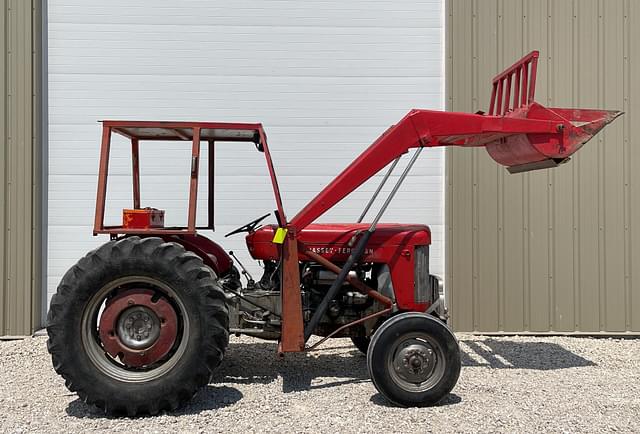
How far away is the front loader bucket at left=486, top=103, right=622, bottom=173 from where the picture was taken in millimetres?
5500

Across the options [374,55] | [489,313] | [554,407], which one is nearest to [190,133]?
[374,55]

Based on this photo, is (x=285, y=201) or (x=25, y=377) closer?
(x=25, y=377)

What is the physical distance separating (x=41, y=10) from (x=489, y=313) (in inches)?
276

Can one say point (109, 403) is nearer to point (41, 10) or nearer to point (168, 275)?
point (168, 275)

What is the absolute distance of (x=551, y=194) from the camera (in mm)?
8047

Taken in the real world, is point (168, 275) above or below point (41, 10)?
below

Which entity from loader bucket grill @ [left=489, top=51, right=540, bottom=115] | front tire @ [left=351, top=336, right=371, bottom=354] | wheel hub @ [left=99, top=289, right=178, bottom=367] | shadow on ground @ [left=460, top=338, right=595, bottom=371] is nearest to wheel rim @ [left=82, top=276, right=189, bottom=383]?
wheel hub @ [left=99, top=289, right=178, bottom=367]

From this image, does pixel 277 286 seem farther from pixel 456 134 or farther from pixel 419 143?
pixel 456 134

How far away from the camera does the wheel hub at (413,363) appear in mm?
5078

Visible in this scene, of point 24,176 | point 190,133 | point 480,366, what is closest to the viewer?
point 190,133

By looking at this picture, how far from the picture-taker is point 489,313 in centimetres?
801

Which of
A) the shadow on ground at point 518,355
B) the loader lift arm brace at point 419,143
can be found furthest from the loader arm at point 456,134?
the shadow on ground at point 518,355

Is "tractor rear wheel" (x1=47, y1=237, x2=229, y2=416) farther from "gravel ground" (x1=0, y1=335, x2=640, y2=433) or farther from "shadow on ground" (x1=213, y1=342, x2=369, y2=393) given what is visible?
"shadow on ground" (x1=213, y1=342, x2=369, y2=393)

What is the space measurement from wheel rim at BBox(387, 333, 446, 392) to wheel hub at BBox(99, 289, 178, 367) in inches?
72.5
